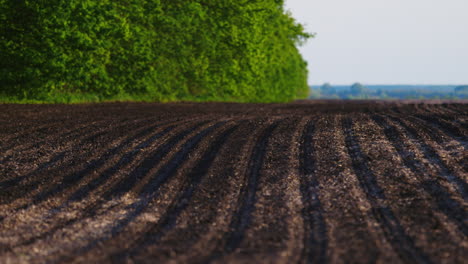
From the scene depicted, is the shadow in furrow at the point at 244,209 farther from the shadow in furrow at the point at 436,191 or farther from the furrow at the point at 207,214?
the shadow in furrow at the point at 436,191

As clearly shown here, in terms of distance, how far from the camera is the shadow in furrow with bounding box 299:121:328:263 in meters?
5.70

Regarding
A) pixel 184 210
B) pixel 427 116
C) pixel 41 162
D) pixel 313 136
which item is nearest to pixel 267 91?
pixel 427 116

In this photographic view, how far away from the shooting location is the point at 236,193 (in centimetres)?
847

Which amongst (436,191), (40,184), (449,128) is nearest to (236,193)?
(436,191)

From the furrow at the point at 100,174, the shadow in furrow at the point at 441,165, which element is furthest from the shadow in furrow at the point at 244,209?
the shadow in furrow at the point at 441,165

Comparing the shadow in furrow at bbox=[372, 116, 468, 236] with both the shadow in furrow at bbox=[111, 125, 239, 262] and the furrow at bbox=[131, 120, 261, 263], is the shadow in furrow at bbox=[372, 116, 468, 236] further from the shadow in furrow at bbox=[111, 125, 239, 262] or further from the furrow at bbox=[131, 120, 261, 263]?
the shadow in furrow at bbox=[111, 125, 239, 262]

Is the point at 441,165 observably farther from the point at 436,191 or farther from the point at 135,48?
the point at 135,48

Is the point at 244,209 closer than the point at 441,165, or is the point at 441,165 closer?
the point at 244,209

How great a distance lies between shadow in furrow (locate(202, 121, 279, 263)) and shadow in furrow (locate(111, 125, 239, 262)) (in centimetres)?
84

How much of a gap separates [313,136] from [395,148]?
2295 mm

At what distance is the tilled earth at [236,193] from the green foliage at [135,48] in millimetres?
7546

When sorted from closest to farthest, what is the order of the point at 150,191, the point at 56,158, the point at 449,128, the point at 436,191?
the point at 436,191, the point at 150,191, the point at 56,158, the point at 449,128

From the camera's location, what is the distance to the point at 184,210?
7.68 m

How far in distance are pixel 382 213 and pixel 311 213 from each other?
0.99 meters
